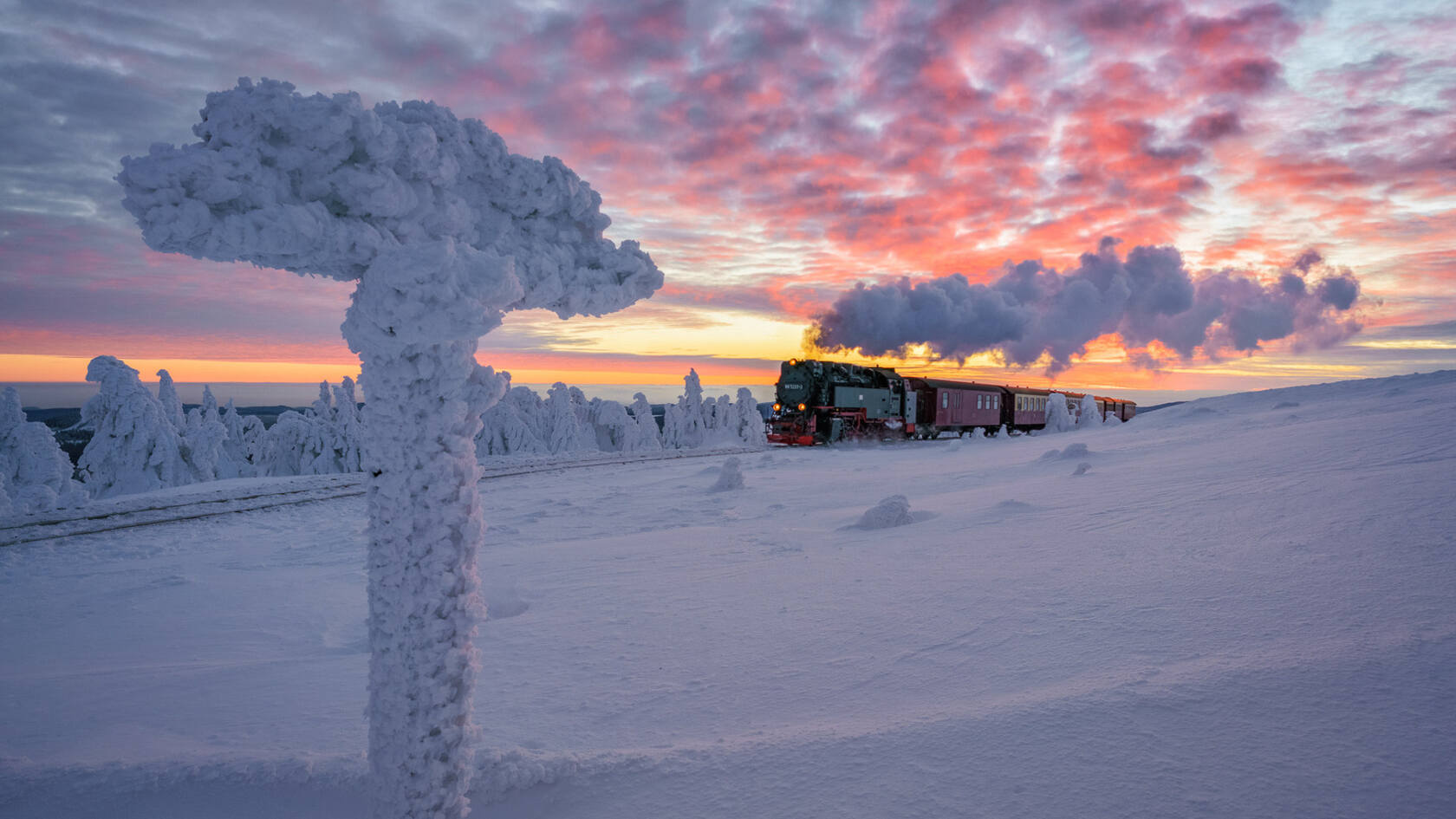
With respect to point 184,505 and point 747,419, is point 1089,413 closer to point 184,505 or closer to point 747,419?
point 747,419

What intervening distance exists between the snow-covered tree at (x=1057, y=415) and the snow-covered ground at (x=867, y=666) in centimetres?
3521

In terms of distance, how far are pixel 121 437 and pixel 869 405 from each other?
32145 millimetres

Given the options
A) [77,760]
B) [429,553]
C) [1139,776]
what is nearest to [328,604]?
[77,760]

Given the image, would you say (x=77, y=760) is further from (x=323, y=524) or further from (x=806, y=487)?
(x=806, y=487)

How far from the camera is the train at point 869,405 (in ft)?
99.0

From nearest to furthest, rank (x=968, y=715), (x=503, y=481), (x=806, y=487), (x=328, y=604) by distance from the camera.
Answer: (x=968, y=715)
(x=328, y=604)
(x=806, y=487)
(x=503, y=481)

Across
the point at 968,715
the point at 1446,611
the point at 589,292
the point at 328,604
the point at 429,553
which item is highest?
the point at 589,292

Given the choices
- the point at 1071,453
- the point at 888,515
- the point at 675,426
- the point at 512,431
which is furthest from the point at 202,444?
the point at 1071,453

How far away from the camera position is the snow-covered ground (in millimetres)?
3260

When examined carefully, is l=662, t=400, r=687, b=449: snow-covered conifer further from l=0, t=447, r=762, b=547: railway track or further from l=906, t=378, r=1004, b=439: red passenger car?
l=0, t=447, r=762, b=547: railway track

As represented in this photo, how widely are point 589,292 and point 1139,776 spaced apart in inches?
153

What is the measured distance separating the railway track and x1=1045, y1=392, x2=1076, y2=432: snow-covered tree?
117 ft

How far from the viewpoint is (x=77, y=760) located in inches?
161

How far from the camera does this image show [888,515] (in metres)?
9.57
